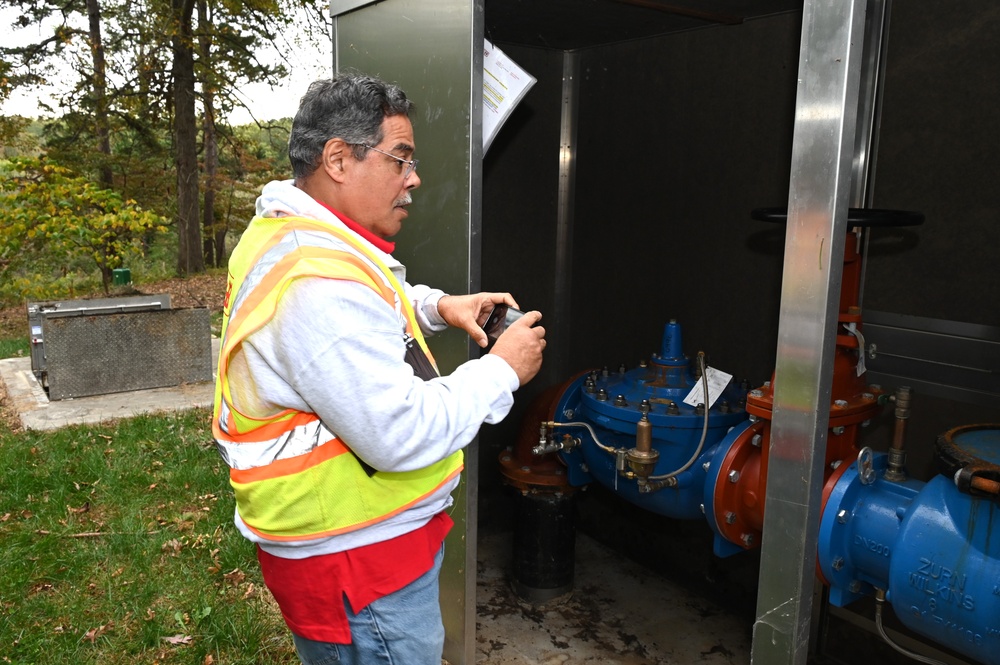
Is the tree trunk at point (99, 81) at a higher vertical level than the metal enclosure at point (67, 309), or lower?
higher

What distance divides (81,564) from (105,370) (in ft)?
8.88

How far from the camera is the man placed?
135cm

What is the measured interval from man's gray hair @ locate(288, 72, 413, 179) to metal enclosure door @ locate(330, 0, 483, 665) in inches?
32.3

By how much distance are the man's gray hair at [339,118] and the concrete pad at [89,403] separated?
434 centimetres

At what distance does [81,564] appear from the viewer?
342 cm

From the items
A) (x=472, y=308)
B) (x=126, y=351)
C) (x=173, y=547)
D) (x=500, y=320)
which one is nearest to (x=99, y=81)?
(x=126, y=351)

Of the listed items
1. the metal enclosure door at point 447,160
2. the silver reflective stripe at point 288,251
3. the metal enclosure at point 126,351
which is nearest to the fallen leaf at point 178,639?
the metal enclosure door at point 447,160

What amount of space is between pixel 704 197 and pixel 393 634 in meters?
2.34

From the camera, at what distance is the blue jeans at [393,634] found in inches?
61.0

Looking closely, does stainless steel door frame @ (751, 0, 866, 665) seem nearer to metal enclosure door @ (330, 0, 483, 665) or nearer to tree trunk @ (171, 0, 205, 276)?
metal enclosure door @ (330, 0, 483, 665)

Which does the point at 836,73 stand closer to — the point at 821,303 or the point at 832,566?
the point at 821,303

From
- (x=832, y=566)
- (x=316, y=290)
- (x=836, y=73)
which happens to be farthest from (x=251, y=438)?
(x=832, y=566)

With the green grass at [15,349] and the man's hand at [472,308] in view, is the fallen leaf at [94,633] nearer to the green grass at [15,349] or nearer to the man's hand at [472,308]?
the man's hand at [472,308]

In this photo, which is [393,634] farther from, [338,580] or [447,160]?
[447,160]
